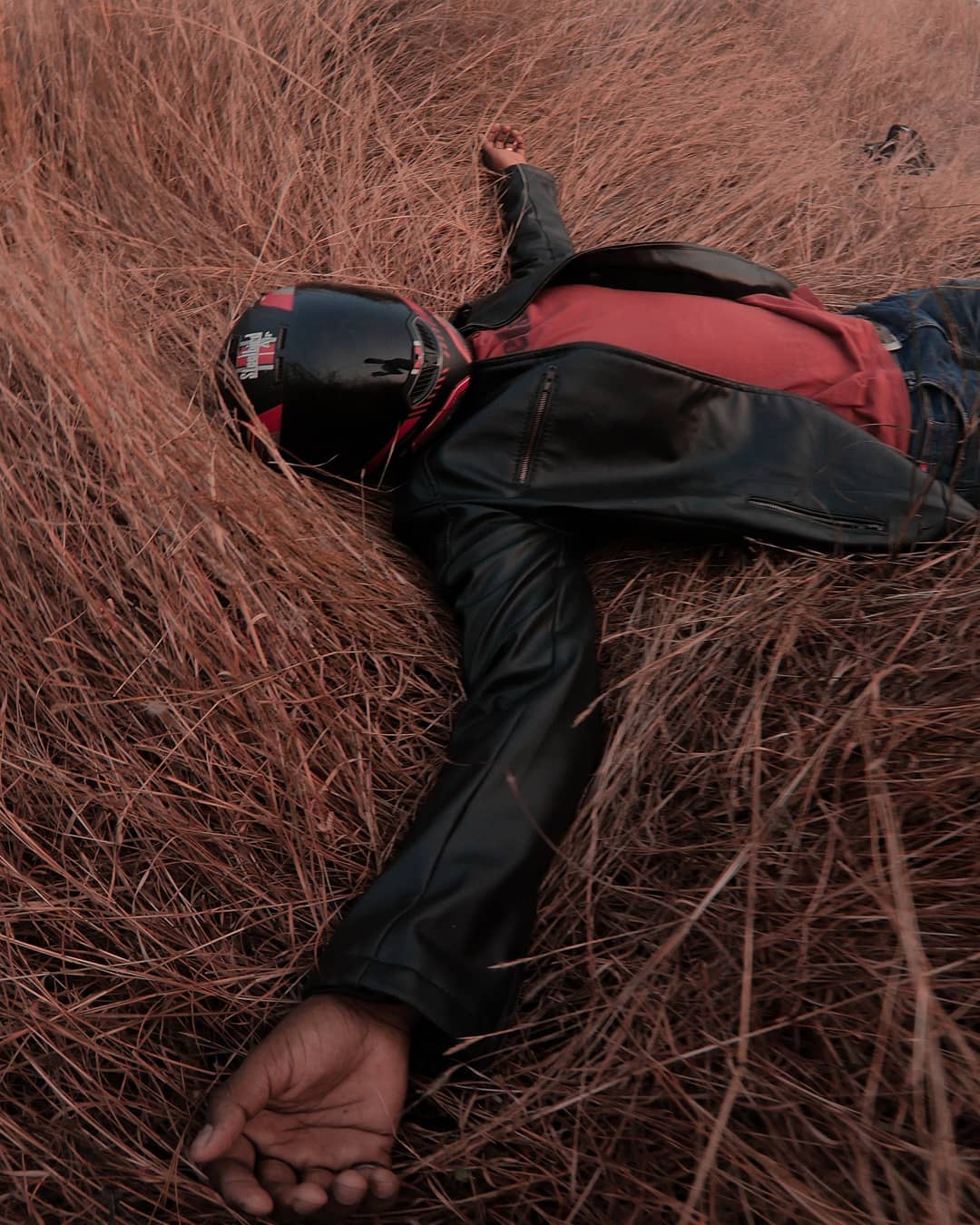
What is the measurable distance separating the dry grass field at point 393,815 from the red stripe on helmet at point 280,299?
23 centimetres

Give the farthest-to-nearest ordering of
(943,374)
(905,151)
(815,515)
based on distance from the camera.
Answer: (905,151) < (943,374) < (815,515)

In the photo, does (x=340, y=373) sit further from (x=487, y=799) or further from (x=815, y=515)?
(x=815, y=515)

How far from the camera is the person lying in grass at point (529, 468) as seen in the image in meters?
1.29

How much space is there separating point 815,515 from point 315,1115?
1.53 m

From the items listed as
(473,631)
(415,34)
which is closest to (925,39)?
(415,34)

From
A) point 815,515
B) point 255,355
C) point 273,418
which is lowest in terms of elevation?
point 815,515

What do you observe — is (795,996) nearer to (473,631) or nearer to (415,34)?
(473,631)

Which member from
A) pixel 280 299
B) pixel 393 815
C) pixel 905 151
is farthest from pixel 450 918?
pixel 905 151

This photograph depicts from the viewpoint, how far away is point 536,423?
1805 mm

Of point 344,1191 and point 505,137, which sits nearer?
point 344,1191

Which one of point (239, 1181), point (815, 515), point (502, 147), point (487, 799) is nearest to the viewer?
point (239, 1181)

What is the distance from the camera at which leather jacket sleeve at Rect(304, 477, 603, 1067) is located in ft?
4.21

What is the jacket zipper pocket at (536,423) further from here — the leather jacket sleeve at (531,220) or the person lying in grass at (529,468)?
the leather jacket sleeve at (531,220)

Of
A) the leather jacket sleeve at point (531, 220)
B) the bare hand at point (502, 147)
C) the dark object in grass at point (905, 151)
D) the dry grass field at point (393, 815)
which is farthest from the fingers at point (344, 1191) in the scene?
the dark object in grass at point (905, 151)
